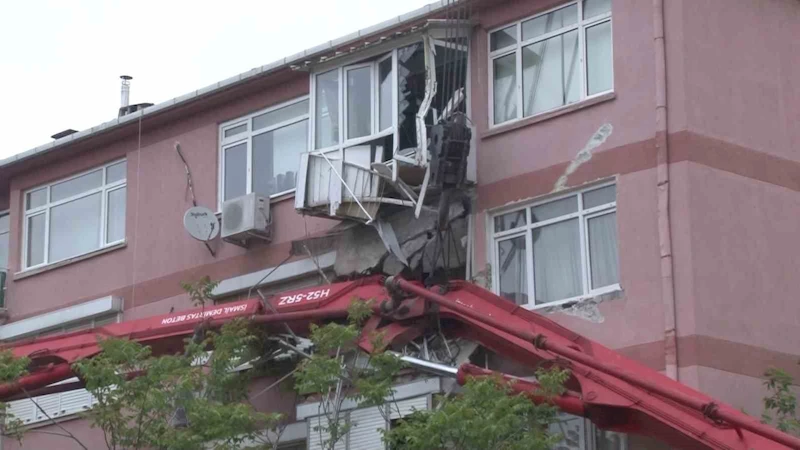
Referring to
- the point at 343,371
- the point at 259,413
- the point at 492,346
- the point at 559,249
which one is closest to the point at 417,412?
the point at 343,371

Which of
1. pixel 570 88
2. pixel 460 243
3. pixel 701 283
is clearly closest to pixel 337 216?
pixel 460 243

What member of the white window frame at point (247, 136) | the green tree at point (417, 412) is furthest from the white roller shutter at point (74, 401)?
the green tree at point (417, 412)

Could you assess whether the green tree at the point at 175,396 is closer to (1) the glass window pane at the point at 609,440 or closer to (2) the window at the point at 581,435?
(2) the window at the point at 581,435

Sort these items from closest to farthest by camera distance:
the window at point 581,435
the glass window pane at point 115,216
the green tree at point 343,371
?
the green tree at point 343,371, the window at point 581,435, the glass window pane at point 115,216

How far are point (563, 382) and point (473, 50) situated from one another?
6652mm

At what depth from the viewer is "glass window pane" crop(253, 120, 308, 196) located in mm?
27562

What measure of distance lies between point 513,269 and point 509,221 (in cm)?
69

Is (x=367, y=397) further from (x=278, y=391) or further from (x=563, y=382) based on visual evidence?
(x=278, y=391)

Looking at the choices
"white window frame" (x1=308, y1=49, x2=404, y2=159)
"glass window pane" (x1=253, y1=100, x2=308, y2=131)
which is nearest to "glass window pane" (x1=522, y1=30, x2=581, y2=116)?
"white window frame" (x1=308, y1=49, x2=404, y2=159)

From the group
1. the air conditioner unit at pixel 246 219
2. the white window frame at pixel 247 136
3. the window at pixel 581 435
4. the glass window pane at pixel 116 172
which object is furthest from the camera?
A: the glass window pane at pixel 116 172

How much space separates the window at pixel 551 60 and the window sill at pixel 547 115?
178 mm

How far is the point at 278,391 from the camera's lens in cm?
2580

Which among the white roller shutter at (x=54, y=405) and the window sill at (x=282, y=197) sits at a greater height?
the window sill at (x=282, y=197)

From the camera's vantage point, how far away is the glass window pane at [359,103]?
84.3 feet
